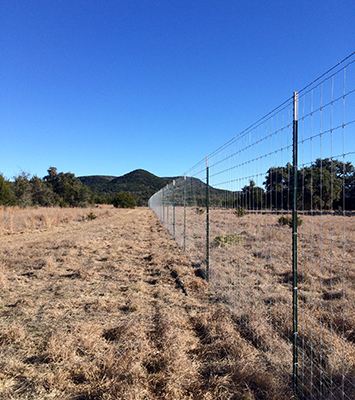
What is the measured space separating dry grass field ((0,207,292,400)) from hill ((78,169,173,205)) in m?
74.2

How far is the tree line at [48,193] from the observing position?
2233 cm

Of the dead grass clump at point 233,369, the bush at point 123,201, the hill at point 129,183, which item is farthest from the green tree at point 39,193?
the hill at point 129,183

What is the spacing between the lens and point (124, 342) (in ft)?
10.2

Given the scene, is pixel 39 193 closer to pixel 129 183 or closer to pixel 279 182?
pixel 279 182

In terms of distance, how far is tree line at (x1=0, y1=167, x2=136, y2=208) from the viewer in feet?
73.3

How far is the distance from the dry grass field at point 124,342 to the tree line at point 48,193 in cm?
1867

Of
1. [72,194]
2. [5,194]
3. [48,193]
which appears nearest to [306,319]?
[5,194]

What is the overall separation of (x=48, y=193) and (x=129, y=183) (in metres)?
66.5

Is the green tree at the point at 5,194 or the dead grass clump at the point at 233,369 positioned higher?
the green tree at the point at 5,194

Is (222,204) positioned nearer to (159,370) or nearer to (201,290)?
(201,290)

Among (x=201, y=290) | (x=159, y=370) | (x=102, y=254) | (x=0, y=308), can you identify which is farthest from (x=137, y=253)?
(x=159, y=370)

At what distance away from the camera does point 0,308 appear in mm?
4180

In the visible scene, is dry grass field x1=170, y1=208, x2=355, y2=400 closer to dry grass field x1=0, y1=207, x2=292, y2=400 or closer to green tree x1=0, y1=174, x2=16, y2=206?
dry grass field x1=0, y1=207, x2=292, y2=400

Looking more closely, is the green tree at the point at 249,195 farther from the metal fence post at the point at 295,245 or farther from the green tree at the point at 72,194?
the green tree at the point at 72,194
